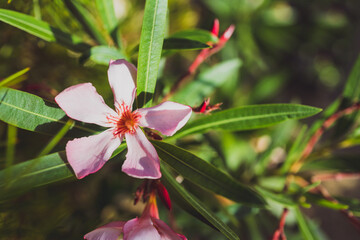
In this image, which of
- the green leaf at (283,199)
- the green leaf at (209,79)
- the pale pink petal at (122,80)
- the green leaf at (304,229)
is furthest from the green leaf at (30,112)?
the green leaf at (304,229)

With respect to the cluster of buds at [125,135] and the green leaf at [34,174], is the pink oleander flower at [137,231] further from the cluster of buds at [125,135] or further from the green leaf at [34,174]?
the green leaf at [34,174]

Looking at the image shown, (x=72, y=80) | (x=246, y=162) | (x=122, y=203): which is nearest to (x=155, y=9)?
(x=72, y=80)

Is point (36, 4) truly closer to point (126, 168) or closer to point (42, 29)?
point (42, 29)

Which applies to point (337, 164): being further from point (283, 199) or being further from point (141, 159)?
point (141, 159)

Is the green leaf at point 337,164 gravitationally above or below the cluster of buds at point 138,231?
above

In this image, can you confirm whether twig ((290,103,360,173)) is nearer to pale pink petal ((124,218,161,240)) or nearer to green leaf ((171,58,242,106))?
green leaf ((171,58,242,106))

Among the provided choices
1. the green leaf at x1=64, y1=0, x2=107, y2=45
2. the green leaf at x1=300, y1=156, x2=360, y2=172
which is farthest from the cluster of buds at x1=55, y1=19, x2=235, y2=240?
the green leaf at x1=300, y1=156, x2=360, y2=172

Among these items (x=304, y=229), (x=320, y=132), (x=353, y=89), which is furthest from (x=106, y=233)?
(x=353, y=89)
